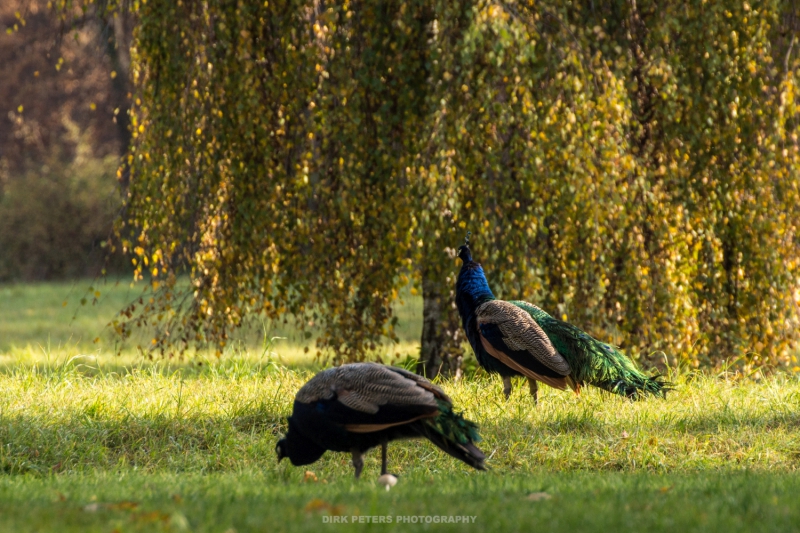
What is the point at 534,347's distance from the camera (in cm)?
580

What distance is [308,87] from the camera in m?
6.30

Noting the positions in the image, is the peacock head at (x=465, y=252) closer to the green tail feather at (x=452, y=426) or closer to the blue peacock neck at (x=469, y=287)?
the blue peacock neck at (x=469, y=287)

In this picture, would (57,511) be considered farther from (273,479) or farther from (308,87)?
(308,87)

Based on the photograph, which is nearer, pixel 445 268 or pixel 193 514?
pixel 193 514

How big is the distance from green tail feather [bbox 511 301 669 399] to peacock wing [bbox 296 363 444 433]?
1758mm

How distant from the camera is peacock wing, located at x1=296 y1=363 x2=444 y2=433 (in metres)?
4.28

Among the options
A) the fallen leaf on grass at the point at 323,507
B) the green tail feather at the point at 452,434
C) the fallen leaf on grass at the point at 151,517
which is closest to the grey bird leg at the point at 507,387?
the green tail feather at the point at 452,434

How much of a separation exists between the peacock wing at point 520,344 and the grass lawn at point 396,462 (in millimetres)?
279

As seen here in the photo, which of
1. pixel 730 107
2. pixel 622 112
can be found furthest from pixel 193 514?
pixel 730 107

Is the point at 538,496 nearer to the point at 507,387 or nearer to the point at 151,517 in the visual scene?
the point at 151,517

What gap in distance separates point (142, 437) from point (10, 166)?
76.1 feet

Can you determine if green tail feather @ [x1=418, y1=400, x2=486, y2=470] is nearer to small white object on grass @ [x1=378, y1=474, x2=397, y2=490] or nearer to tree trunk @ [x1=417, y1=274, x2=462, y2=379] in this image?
small white object on grass @ [x1=378, y1=474, x2=397, y2=490]

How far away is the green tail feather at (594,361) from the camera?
593cm

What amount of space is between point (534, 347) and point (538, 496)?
2.03m
